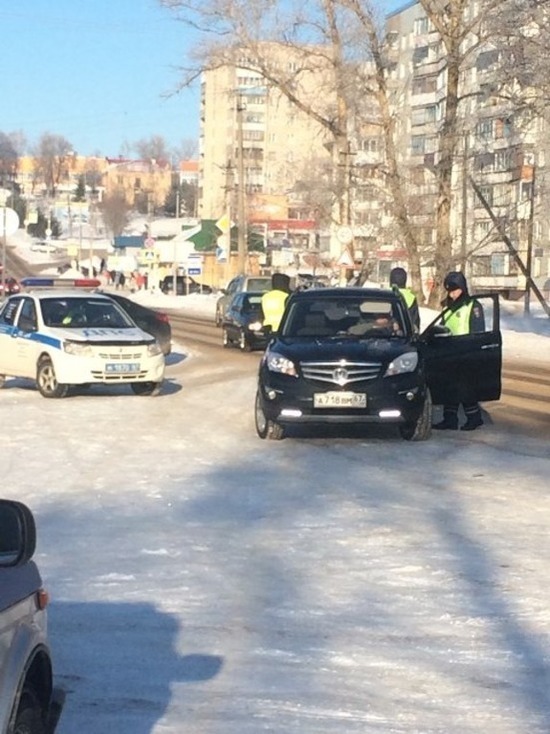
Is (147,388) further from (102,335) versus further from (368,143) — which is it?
(368,143)

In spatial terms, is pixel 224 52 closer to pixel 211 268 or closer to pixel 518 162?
pixel 518 162

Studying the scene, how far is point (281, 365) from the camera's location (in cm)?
1485

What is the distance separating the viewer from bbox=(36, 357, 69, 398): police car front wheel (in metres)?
19.7

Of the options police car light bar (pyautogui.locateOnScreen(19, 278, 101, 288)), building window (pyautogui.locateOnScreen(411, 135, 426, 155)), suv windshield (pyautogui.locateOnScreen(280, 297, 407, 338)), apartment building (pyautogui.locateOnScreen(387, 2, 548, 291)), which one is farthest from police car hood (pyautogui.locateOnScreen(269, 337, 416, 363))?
building window (pyautogui.locateOnScreen(411, 135, 426, 155))

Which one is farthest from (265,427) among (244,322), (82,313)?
(244,322)

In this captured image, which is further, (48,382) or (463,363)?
(48,382)

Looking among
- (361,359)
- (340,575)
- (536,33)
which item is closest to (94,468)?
(361,359)

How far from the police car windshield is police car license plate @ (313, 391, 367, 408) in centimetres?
676

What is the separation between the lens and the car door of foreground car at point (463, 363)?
50.6 feet

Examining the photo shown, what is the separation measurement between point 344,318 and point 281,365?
1313 mm

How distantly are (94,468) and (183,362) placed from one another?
14881 millimetres

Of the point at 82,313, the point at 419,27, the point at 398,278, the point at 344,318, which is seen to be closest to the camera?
the point at 344,318

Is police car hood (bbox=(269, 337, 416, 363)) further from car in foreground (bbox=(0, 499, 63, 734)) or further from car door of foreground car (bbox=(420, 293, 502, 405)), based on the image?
car in foreground (bbox=(0, 499, 63, 734))

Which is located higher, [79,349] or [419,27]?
[419,27]
